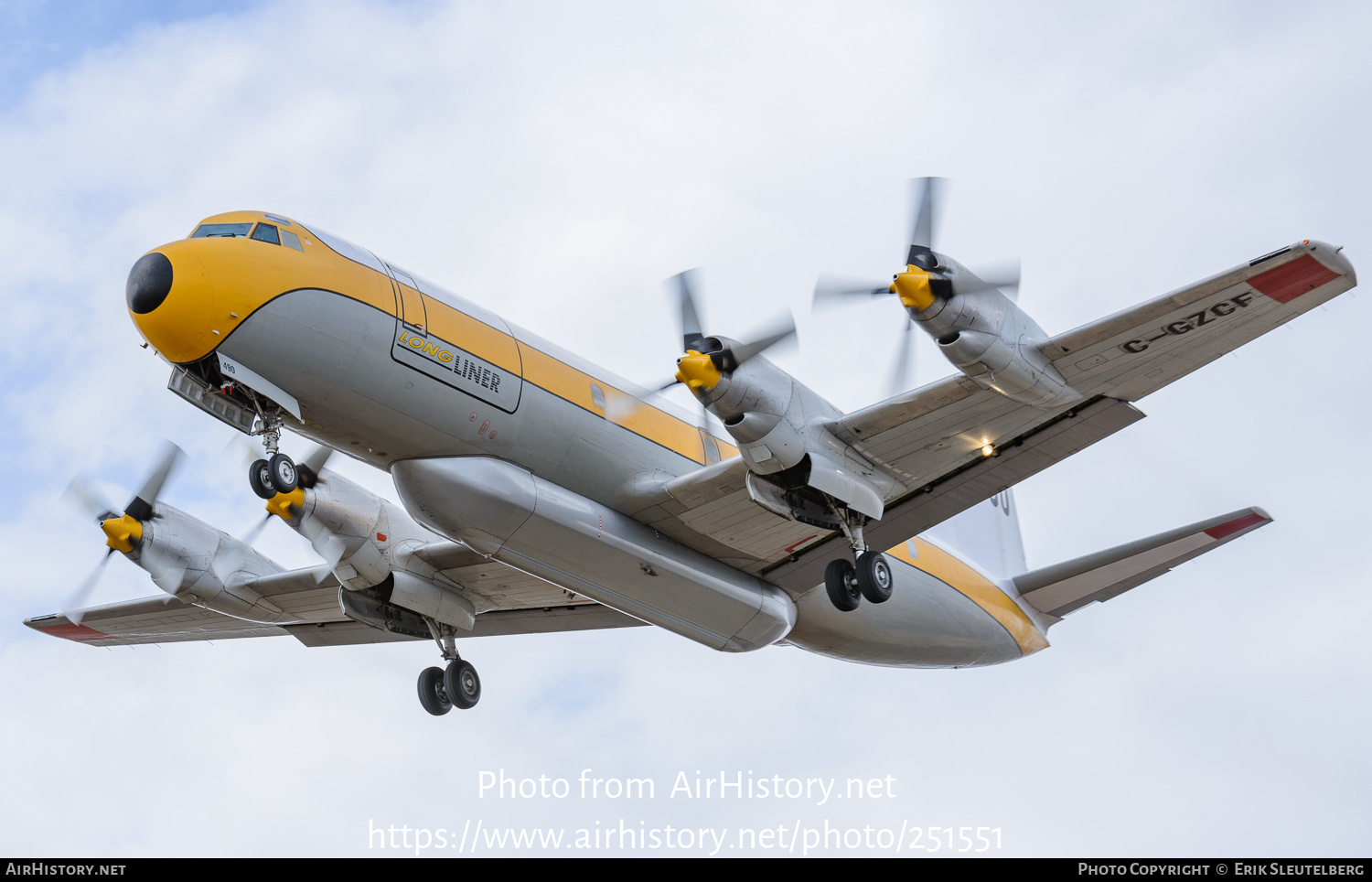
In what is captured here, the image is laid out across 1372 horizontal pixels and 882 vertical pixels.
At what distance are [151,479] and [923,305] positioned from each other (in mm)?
12681

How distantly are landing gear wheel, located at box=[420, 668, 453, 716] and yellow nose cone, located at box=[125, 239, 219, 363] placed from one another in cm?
790

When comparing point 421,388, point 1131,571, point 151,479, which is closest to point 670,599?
point 421,388

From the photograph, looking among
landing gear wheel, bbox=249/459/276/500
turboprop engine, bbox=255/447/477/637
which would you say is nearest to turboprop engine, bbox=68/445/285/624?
turboprop engine, bbox=255/447/477/637

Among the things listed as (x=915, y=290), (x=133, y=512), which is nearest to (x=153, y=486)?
(x=133, y=512)

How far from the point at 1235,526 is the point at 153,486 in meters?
15.9

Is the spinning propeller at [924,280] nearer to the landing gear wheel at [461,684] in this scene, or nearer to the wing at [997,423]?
the wing at [997,423]

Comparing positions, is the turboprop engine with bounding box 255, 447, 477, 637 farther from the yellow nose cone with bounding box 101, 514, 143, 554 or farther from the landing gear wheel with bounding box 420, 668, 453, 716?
the yellow nose cone with bounding box 101, 514, 143, 554

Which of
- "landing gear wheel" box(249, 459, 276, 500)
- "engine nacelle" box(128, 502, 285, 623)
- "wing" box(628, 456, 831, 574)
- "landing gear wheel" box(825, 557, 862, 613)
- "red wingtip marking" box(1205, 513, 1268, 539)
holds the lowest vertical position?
"landing gear wheel" box(825, 557, 862, 613)

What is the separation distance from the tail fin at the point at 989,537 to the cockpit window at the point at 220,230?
11302 mm

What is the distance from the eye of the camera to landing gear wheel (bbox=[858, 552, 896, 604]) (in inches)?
603

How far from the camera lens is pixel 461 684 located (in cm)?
1914

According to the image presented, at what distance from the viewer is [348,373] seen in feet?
44.7

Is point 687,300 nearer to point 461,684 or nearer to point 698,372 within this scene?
point 698,372

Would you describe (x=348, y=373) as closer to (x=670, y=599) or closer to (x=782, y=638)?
(x=670, y=599)
